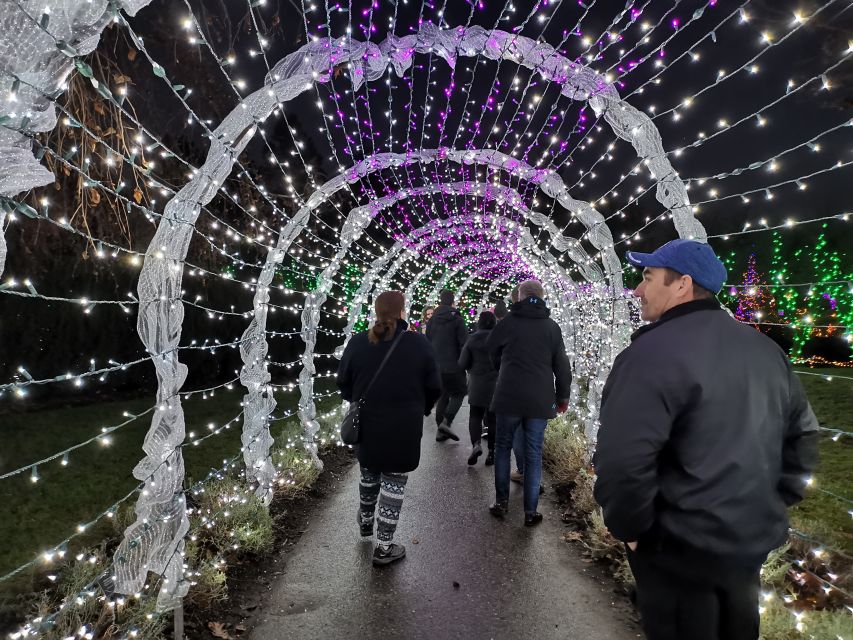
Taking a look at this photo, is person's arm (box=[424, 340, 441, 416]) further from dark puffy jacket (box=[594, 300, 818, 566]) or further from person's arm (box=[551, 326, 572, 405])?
dark puffy jacket (box=[594, 300, 818, 566])

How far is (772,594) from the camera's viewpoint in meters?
3.03

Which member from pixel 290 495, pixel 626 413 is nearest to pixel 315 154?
pixel 290 495

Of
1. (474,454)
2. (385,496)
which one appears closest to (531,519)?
(385,496)

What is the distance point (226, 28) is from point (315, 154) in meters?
16.5

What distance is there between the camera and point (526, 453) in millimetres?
4762

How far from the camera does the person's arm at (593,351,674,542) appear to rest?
1.73 meters

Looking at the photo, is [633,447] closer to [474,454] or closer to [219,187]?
[219,187]

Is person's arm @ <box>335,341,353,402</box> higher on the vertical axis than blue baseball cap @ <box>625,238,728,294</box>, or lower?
lower

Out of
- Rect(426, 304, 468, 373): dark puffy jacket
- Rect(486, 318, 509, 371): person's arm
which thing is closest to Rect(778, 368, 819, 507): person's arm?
Rect(486, 318, 509, 371): person's arm

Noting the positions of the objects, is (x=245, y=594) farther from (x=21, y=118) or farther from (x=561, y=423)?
(x=561, y=423)

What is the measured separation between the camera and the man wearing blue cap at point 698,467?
5.64 ft

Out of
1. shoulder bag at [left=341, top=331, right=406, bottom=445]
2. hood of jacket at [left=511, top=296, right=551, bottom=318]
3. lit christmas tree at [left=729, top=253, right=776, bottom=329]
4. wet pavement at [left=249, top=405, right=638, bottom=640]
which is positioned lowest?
wet pavement at [left=249, top=405, right=638, bottom=640]

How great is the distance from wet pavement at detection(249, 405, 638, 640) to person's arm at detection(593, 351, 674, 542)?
1760 mm

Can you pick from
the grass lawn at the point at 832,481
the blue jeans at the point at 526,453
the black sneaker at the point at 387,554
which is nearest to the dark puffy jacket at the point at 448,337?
the blue jeans at the point at 526,453
